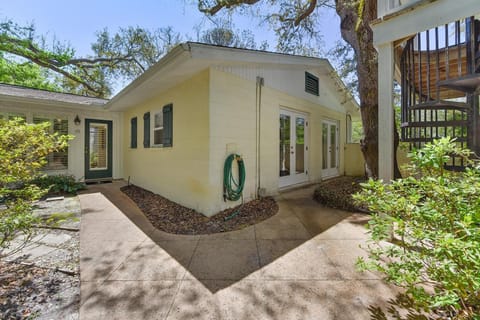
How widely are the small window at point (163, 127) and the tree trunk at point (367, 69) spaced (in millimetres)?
4522

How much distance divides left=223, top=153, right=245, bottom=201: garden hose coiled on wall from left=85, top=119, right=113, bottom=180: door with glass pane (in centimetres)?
562

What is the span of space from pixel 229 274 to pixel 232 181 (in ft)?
7.24

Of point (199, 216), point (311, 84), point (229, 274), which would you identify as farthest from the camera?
point (311, 84)

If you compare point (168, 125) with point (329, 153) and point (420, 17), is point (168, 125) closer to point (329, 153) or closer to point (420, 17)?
point (420, 17)

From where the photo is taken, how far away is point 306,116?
6594 millimetres

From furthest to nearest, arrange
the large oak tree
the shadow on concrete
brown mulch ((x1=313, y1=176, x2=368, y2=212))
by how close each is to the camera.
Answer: the large oak tree < brown mulch ((x1=313, y1=176, x2=368, y2=212)) < the shadow on concrete

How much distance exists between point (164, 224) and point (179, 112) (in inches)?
91.7

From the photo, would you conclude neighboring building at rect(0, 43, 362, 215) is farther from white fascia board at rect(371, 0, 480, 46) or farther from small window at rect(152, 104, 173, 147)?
white fascia board at rect(371, 0, 480, 46)

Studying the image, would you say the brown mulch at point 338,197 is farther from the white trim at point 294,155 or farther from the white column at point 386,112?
the white column at point 386,112

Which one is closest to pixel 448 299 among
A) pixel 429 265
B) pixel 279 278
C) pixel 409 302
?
pixel 429 265

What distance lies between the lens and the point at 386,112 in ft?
9.08

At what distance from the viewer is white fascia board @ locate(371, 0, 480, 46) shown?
2.19 metres

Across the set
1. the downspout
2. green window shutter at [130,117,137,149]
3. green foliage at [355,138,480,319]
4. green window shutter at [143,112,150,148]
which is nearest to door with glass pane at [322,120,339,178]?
the downspout

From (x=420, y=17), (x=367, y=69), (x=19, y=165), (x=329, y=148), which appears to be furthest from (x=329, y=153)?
(x=19, y=165)
